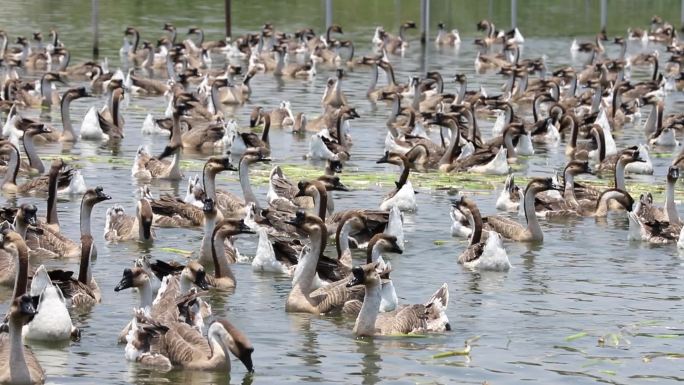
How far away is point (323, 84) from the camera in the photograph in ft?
144

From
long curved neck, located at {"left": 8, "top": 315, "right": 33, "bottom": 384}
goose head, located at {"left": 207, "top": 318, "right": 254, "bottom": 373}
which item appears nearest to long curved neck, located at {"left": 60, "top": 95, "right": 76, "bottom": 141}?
goose head, located at {"left": 207, "top": 318, "right": 254, "bottom": 373}

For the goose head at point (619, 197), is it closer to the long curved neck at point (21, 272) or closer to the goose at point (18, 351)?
the long curved neck at point (21, 272)

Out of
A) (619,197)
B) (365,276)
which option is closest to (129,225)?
(365,276)

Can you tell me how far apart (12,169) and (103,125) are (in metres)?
6.87

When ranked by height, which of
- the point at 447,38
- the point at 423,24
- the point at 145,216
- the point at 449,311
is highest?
the point at 423,24

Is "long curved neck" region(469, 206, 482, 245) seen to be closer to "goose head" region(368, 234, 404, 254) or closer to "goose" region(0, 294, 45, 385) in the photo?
"goose head" region(368, 234, 404, 254)

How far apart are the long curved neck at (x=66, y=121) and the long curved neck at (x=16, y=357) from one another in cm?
1716

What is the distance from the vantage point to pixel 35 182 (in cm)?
2348

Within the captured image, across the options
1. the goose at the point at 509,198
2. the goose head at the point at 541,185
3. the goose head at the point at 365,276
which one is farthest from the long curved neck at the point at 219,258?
the goose at the point at 509,198

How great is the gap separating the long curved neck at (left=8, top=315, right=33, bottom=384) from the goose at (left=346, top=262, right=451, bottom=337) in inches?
143

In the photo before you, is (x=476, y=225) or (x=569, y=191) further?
(x=569, y=191)

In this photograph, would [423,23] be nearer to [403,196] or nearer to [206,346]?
[403,196]

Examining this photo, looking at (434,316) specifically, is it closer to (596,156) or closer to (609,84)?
(596,156)

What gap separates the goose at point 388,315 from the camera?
599 inches
